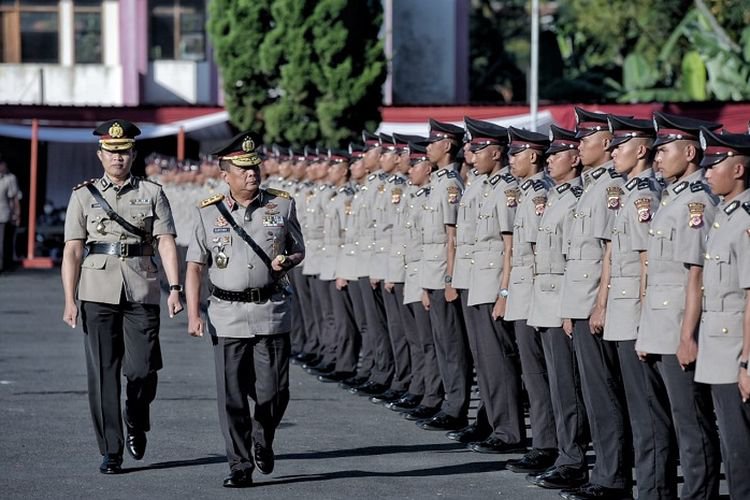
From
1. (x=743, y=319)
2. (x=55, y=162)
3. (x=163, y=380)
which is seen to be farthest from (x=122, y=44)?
(x=743, y=319)

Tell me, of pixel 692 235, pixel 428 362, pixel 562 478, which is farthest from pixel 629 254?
pixel 428 362

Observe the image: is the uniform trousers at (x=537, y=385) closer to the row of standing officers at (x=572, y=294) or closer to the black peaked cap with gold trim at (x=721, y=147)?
the row of standing officers at (x=572, y=294)

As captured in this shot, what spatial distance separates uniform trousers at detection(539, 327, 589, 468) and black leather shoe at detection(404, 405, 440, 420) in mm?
2782

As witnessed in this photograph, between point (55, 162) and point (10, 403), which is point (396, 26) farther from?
point (10, 403)

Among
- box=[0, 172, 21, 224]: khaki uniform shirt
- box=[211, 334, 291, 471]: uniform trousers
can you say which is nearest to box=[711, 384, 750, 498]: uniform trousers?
box=[211, 334, 291, 471]: uniform trousers

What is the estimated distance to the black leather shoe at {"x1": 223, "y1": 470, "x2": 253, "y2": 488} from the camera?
9.75 metres

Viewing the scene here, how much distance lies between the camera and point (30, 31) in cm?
4228

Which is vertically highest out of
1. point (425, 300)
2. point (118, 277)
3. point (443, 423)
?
point (118, 277)

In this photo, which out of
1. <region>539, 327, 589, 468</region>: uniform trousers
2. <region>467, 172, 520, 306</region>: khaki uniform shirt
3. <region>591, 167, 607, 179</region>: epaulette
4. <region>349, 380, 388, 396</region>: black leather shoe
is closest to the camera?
<region>591, 167, 607, 179</region>: epaulette

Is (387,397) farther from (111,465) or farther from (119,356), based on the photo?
(111,465)

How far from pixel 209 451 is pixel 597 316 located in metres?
3.05

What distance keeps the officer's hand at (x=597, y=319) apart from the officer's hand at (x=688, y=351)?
39.4 inches

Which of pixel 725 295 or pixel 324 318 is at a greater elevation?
pixel 725 295

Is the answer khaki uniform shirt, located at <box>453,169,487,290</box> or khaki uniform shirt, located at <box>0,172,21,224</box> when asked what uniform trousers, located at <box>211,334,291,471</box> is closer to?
khaki uniform shirt, located at <box>453,169,487,290</box>
